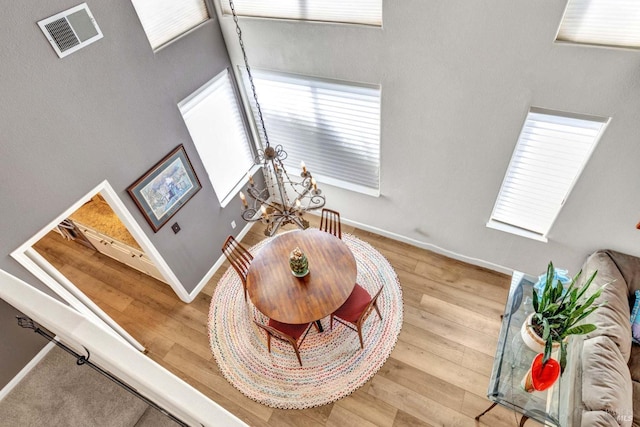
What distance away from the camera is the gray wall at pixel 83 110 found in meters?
2.64

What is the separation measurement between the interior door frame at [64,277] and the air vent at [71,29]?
3.70ft

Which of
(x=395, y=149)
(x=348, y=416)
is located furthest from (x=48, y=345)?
(x=395, y=149)

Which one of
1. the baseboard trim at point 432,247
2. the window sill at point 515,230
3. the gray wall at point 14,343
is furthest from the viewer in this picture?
the baseboard trim at point 432,247

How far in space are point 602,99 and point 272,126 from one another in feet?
11.3

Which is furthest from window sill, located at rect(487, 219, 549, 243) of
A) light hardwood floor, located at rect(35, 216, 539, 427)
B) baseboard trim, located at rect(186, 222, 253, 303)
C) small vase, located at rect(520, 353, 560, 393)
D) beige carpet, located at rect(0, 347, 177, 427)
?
beige carpet, located at rect(0, 347, 177, 427)

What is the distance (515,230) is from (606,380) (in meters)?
1.67

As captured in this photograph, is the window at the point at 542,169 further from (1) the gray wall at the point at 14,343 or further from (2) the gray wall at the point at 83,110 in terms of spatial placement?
(1) the gray wall at the point at 14,343

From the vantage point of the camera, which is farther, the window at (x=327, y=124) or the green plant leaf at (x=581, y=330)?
the window at (x=327, y=124)

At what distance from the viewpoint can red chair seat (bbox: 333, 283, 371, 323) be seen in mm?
3797

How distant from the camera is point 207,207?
4.66 meters

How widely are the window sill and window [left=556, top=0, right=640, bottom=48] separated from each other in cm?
199

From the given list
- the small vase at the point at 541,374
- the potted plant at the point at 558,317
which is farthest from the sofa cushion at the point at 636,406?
the small vase at the point at 541,374

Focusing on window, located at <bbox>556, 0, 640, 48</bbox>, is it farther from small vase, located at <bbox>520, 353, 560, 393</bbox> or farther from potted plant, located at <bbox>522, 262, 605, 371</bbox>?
small vase, located at <bbox>520, 353, 560, 393</bbox>

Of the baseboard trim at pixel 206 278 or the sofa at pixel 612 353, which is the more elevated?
the sofa at pixel 612 353
